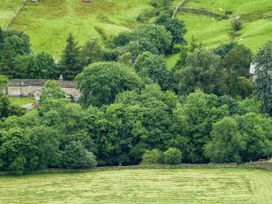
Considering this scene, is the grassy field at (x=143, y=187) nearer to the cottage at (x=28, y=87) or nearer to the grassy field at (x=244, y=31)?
the cottage at (x=28, y=87)

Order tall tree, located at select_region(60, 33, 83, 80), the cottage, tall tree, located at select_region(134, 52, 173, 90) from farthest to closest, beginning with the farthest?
1. tall tree, located at select_region(60, 33, 83, 80)
2. the cottage
3. tall tree, located at select_region(134, 52, 173, 90)

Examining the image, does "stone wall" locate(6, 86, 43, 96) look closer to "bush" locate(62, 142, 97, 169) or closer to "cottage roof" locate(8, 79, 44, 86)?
"cottage roof" locate(8, 79, 44, 86)

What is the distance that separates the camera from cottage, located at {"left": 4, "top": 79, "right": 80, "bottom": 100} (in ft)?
544

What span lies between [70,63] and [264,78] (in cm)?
3742

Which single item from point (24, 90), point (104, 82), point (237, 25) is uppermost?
point (237, 25)

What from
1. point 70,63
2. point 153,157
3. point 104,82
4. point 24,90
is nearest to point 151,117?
point 153,157

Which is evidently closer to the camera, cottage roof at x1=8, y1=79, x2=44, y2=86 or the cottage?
the cottage

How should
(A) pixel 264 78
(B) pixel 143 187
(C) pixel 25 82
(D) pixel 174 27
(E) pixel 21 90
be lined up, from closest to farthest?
1. (B) pixel 143 187
2. (A) pixel 264 78
3. (E) pixel 21 90
4. (C) pixel 25 82
5. (D) pixel 174 27

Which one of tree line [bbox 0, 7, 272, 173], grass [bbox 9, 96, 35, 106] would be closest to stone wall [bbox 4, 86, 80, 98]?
grass [bbox 9, 96, 35, 106]

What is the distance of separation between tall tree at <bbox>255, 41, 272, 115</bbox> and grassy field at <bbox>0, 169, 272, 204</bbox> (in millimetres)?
17798

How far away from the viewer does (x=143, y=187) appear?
124875 millimetres

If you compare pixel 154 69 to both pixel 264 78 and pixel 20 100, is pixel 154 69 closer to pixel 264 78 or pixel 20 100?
pixel 264 78

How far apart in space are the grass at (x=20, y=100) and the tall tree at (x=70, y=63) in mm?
9879

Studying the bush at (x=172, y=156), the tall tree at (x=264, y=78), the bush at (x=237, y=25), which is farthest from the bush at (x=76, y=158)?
the bush at (x=237, y=25)
